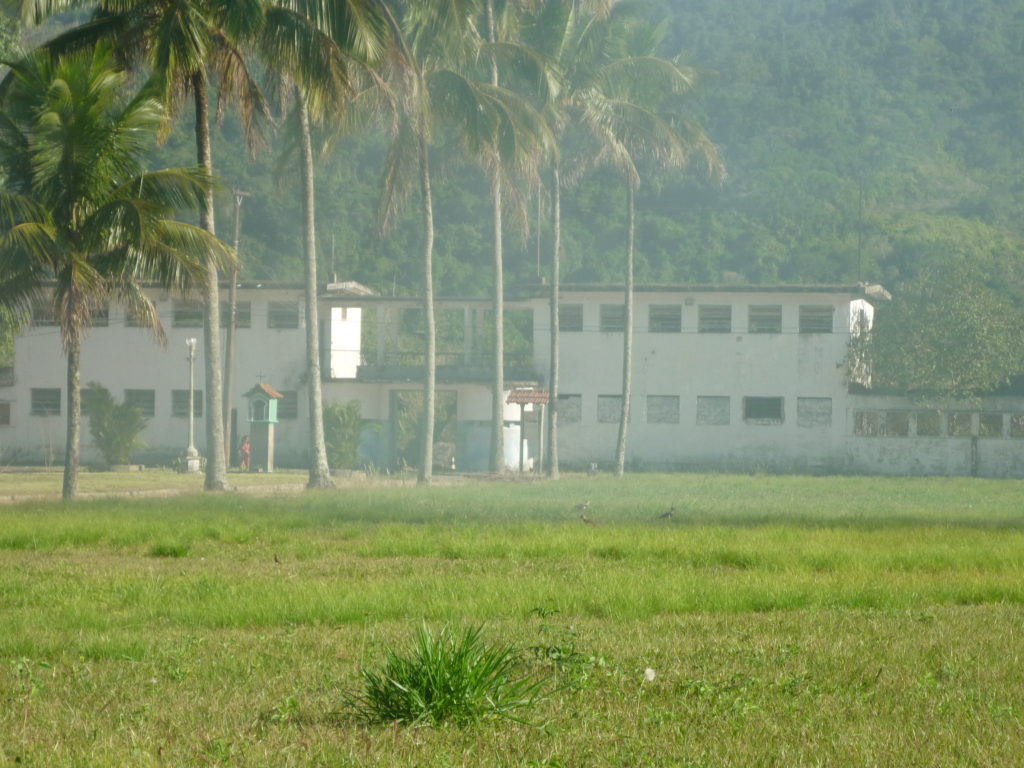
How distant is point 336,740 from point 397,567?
25.8ft

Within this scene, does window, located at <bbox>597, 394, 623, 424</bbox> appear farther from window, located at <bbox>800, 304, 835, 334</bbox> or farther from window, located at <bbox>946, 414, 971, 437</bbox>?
window, located at <bbox>946, 414, 971, 437</bbox>

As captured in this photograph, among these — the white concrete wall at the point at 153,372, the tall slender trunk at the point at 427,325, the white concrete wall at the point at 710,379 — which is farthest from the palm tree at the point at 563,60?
the white concrete wall at the point at 153,372

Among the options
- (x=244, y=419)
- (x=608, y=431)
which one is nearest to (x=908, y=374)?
(x=608, y=431)

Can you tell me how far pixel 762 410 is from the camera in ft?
158

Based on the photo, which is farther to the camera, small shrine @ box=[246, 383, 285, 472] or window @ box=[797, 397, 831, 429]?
window @ box=[797, 397, 831, 429]

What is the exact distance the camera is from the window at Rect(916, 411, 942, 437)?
46.9 metres

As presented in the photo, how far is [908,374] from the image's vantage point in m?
47.5

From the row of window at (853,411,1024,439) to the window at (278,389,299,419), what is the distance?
19781 millimetres

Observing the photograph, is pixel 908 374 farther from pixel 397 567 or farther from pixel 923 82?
pixel 923 82

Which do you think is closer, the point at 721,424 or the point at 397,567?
the point at 397,567

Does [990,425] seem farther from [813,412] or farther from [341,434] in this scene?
[341,434]

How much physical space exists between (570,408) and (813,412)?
8.71 meters

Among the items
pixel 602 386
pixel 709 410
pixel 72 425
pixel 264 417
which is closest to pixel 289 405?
pixel 264 417

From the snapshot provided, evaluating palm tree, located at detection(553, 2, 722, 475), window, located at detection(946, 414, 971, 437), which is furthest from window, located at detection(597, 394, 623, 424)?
window, located at detection(946, 414, 971, 437)
